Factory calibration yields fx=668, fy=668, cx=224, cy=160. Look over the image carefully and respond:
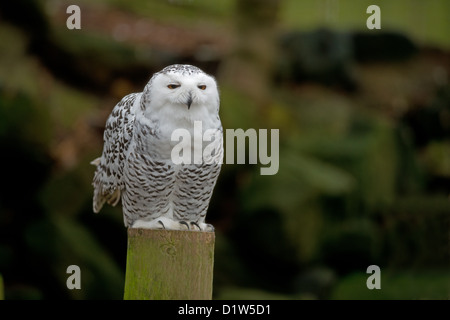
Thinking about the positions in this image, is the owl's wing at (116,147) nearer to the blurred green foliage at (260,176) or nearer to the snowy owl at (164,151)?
the snowy owl at (164,151)

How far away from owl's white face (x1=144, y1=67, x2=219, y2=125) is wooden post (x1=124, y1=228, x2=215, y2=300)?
0.48 m

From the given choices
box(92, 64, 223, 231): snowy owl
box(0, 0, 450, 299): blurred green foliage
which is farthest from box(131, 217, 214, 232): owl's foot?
box(0, 0, 450, 299): blurred green foliage

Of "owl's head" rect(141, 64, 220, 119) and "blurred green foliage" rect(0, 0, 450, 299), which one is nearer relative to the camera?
"owl's head" rect(141, 64, 220, 119)

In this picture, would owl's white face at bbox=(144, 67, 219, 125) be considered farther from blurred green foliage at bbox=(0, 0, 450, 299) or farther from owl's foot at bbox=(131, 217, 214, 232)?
blurred green foliage at bbox=(0, 0, 450, 299)

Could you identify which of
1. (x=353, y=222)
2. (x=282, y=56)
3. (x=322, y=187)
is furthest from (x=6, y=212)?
(x=282, y=56)

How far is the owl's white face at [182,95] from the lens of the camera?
2.60 metres

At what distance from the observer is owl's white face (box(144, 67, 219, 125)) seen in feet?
8.52

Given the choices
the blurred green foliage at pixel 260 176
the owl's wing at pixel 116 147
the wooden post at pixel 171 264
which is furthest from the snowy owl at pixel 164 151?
the blurred green foliage at pixel 260 176

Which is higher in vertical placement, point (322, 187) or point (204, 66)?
point (204, 66)

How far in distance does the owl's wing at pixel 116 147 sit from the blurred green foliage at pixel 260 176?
1.86 m

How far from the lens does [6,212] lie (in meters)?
6.34

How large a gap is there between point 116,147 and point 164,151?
0.45m

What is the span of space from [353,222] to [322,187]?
0.84m

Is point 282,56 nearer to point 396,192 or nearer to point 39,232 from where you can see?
point 396,192
